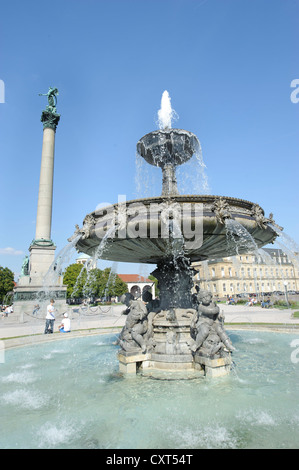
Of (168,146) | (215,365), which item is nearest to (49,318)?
(215,365)

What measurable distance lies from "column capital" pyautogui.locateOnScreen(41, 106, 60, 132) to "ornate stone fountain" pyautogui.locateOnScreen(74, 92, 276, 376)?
2838cm

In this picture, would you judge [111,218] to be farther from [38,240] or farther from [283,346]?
[38,240]

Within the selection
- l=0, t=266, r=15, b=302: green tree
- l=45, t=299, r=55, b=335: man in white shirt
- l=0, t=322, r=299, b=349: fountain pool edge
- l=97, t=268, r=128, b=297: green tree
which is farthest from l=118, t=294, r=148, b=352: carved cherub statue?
l=0, t=266, r=15, b=302: green tree

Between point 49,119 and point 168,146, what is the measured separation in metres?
28.9

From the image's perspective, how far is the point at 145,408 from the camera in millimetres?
4031

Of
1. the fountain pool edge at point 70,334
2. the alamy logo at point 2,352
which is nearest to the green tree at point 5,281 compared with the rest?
the fountain pool edge at point 70,334

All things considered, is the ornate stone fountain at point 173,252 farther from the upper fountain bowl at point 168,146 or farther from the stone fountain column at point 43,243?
the stone fountain column at point 43,243

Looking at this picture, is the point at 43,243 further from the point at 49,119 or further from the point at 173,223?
the point at 173,223

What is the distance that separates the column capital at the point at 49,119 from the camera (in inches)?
1259

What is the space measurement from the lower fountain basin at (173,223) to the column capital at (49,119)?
1188 inches

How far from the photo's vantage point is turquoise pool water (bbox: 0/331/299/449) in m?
3.12

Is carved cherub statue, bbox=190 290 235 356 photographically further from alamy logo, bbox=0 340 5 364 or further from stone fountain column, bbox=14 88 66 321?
stone fountain column, bbox=14 88 66 321
